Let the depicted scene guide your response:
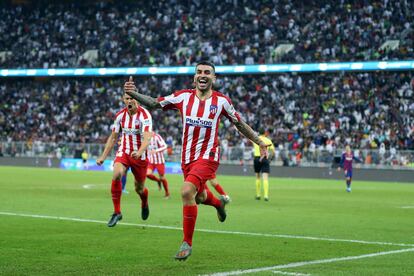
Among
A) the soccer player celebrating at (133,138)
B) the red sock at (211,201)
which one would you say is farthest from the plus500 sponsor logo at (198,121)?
the soccer player celebrating at (133,138)

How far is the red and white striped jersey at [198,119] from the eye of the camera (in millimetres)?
10445

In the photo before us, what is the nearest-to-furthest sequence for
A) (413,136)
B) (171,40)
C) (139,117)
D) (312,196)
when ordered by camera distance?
(139,117), (312,196), (413,136), (171,40)

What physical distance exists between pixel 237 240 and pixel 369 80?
128 ft

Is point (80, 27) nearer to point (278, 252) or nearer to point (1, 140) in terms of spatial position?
point (1, 140)

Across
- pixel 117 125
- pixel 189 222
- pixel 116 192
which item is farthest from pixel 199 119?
pixel 117 125

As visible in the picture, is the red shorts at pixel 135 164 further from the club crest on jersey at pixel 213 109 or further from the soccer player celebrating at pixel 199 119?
the club crest on jersey at pixel 213 109

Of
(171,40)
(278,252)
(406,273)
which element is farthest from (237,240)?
(171,40)

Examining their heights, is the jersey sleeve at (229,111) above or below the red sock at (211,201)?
above

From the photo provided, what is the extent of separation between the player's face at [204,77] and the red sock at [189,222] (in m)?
1.59

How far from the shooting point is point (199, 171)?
1032 cm

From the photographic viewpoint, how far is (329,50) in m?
50.9

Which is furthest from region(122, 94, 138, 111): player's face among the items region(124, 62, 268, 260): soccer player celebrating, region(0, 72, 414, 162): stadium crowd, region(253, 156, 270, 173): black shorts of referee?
region(0, 72, 414, 162): stadium crowd

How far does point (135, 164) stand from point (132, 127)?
727 millimetres

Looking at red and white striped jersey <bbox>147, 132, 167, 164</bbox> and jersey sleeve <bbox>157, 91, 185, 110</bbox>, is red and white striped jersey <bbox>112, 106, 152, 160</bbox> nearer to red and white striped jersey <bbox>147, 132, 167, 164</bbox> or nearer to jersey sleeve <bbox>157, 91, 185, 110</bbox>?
jersey sleeve <bbox>157, 91, 185, 110</bbox>
